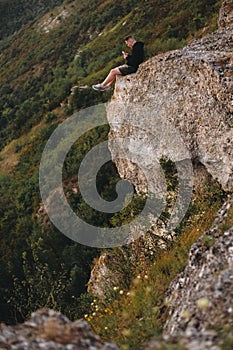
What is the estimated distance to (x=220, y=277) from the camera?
4199mm

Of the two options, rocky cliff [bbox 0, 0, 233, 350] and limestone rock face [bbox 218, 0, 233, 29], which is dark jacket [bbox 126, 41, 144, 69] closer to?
rocky cliff [bbox 0, 0, 233, 350]

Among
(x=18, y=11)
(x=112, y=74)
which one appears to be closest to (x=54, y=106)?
(x=112, y=74)

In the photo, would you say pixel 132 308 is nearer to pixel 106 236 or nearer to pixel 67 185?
pixel 106 236

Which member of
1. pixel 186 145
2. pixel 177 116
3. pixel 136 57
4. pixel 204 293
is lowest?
pixel 204 293

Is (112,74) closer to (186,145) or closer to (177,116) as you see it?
(177,116)

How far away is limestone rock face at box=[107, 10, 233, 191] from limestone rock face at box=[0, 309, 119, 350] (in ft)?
15.8

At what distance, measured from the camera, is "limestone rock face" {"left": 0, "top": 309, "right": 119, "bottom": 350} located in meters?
3.54

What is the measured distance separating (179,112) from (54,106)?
78.4 feet

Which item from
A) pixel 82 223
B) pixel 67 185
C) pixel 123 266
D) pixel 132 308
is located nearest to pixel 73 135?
pixel 67 185

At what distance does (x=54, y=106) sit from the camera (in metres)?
32.0

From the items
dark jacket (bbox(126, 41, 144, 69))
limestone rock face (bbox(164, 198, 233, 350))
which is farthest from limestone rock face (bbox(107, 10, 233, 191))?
limestone rock face (bbox(164, 198, 233, 350))

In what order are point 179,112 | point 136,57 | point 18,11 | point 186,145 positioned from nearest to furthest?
point 186,145 → point 179,112 → point 136,57 → point 18,11

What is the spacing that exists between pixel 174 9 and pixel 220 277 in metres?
32.9

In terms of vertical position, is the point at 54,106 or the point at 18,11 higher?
the point at 18,11
